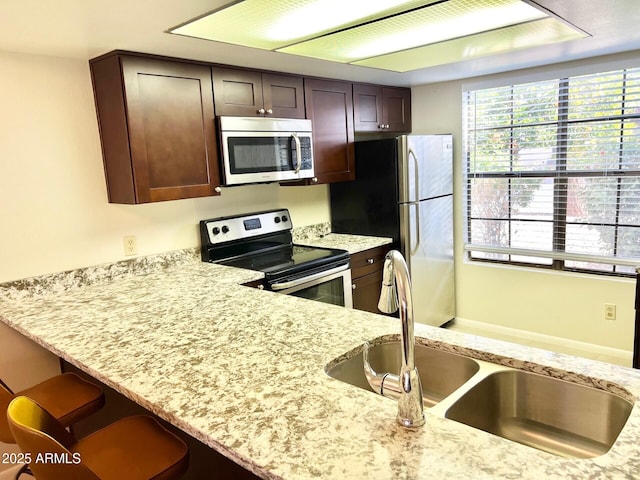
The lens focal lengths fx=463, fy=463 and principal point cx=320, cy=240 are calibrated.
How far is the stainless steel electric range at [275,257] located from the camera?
108 inches

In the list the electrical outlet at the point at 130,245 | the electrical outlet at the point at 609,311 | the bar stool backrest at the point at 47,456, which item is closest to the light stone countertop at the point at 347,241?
the electrical outlet at the point at 130,245

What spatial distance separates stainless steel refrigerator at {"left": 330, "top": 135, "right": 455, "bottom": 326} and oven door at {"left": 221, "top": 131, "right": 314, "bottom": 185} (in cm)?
59

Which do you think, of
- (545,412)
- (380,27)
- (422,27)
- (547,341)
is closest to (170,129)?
(380,27)

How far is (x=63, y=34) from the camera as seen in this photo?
1.93 meters

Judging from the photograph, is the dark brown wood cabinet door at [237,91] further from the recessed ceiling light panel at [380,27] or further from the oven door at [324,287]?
the oven door at [324,287]

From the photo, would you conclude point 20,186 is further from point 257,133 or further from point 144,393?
point 144,393

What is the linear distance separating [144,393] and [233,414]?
29 centimetres

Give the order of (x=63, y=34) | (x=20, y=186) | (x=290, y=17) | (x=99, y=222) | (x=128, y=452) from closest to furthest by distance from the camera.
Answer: (x=128, y=452), (x=290, y=17), (x=63, y=34), (x=20, y=186), (x=99, y=222)

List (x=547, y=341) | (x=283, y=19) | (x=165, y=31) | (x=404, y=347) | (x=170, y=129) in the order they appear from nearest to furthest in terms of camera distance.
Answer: (x=404, y=347), (x=283, y=19), (x=165, y=31), (x=170, y=129), (x=547, y=341)

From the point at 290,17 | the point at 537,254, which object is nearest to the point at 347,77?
the point at 290,17

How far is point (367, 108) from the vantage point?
3684 mm

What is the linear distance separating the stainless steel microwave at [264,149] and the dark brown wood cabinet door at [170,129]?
0.30ft

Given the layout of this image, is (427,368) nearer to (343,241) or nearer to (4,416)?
(4,416)

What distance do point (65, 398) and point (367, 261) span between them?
215 centimetres
